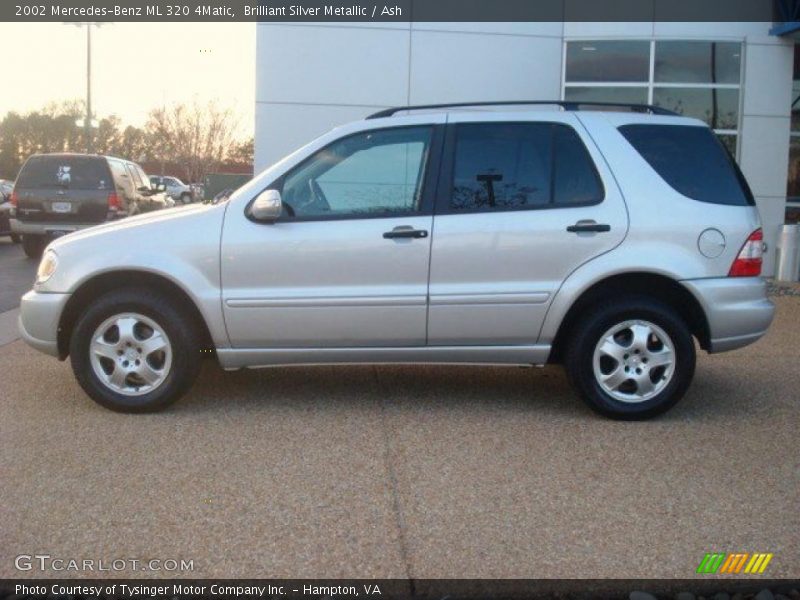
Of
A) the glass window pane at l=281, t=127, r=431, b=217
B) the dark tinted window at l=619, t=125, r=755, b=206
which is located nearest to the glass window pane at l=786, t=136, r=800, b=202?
the dark tinted window at l=619, t=125, r=755, b=206

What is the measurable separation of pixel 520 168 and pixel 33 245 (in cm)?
1335

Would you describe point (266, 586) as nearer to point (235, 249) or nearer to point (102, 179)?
point (235, 249)

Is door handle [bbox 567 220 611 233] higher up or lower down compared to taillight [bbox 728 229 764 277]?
higher up

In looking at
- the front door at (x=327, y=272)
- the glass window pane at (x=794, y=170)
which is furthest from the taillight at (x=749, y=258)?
the glass window pane at (x=794, y=170)

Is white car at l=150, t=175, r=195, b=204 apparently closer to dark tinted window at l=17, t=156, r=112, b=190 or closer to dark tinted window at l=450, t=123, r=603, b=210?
dark tinted window at l=17, t=156, r=112, b=190

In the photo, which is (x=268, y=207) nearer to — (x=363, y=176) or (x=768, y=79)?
(x=363, y=176)

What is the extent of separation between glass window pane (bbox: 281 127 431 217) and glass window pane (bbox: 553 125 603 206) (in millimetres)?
827

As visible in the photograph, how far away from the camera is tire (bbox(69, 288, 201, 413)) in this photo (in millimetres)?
6023

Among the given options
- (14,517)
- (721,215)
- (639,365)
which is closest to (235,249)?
(14,517)

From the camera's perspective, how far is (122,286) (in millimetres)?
6141

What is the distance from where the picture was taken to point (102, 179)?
54.9ft

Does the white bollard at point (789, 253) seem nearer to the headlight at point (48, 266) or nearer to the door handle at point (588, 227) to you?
the door handle at point (588, 227)

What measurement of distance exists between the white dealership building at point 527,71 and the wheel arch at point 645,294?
8.42m

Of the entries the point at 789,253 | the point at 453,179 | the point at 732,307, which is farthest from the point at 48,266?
the point at 789,253
